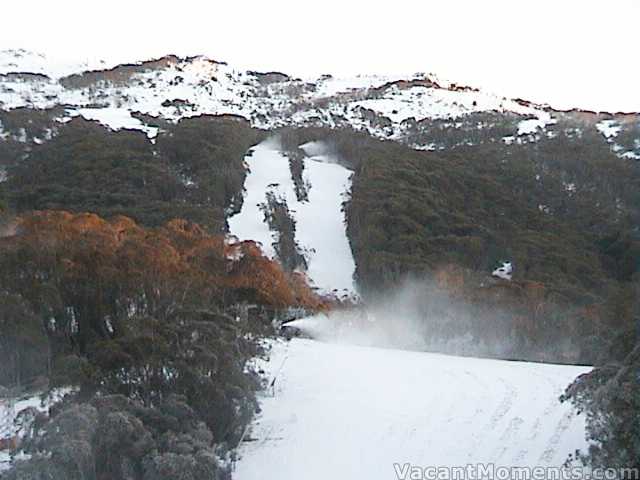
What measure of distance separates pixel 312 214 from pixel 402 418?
75.4ft

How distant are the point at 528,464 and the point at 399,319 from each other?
35.0 ft

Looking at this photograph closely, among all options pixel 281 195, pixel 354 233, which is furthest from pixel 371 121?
pixel 354 233

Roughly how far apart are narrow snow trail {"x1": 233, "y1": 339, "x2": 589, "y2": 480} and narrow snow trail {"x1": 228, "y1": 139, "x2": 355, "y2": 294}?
1225 centimetres

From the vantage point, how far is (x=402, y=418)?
395 inches

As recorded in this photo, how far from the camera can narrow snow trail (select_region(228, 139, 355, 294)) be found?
27.0m

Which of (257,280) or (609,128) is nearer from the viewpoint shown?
(257,280)

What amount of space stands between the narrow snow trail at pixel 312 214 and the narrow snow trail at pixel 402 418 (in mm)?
12245

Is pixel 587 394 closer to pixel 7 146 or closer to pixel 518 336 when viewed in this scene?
pixel 518 336

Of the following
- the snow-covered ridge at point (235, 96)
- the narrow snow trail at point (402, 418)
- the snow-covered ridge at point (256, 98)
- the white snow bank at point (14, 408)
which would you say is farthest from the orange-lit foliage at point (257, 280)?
the snow-covered ridge at point (235, 96)

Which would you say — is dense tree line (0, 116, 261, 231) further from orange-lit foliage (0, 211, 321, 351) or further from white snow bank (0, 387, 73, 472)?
white snow bank (0, 387, 73, 472)

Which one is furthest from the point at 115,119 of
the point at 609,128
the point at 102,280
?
the point at 102,280

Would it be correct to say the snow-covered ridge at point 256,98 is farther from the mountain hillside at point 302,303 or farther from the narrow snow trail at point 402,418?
the narrow snow trail at point 402,418

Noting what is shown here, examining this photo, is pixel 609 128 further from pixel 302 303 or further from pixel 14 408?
pixel 14 408

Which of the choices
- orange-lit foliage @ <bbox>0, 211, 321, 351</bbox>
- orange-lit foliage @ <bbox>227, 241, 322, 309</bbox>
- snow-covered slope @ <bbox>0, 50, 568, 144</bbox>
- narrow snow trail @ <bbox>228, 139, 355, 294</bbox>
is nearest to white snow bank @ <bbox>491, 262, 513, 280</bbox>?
narrow snow trail @ <bbox>228, 139, 355, 294</bbox>
